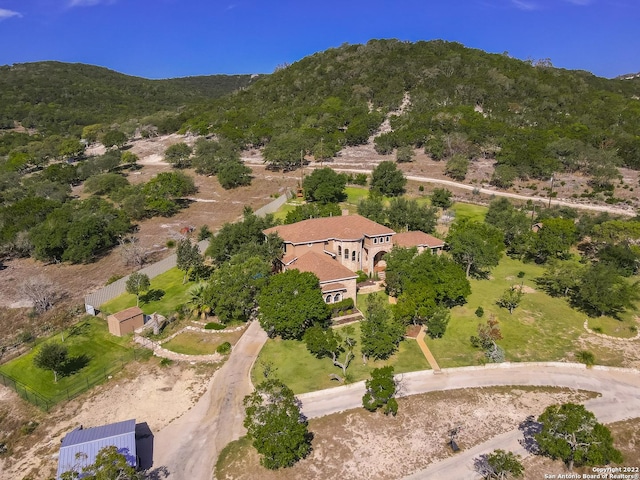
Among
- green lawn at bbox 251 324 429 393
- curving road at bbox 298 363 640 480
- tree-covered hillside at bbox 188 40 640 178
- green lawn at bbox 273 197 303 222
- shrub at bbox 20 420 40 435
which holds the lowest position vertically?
shrub at bbox 20 420 40 435

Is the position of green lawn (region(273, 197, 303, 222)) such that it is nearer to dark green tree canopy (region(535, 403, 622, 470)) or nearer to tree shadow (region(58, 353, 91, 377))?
tree shadow (region(58, 353, 91, 377))

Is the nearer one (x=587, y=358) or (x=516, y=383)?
(x=516, y=383)

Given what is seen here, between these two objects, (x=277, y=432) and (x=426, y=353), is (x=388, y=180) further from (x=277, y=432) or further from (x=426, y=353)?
(x=277, y=432)

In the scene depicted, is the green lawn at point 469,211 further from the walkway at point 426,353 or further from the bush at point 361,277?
the walkway at point 426,353

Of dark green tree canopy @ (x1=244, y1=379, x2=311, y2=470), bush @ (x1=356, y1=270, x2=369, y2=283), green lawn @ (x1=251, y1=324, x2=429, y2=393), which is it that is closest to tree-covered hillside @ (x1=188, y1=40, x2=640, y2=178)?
bush @ (x1=356, y1=270, x2=369, y2=283)

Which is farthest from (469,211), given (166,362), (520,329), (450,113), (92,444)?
(92,444)

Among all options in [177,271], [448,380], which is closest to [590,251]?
[448,380]

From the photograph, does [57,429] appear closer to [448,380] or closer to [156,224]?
[448,380]
